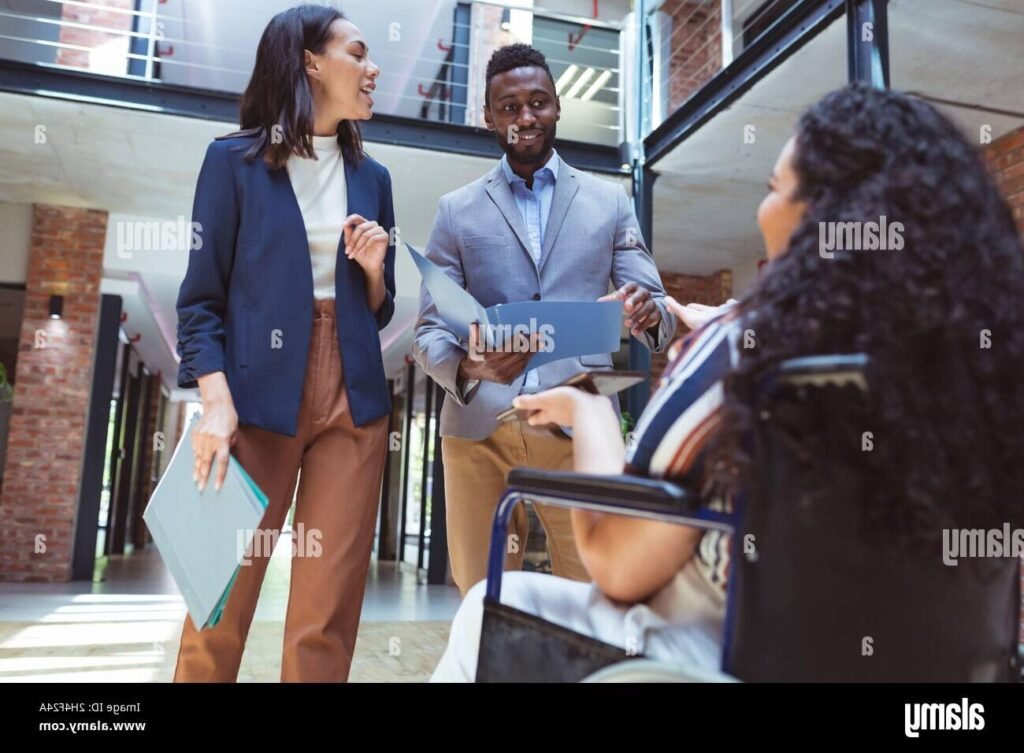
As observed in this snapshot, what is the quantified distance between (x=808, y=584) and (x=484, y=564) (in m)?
0.95

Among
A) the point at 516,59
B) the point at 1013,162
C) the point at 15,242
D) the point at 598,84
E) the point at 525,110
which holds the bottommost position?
the point at 525,110

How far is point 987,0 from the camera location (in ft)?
12.4

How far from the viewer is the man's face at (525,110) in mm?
1791

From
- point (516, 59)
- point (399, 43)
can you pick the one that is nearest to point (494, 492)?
point (516, 59)

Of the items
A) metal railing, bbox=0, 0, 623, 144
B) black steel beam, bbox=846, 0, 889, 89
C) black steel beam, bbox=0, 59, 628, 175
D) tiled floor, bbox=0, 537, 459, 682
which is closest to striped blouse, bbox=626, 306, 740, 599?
tiled floor, bbox=0, 537, 459, 682

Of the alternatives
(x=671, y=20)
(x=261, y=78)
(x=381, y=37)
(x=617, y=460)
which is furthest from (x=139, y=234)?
(x=617, y=460)

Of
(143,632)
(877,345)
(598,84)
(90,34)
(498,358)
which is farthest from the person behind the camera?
(598,84)

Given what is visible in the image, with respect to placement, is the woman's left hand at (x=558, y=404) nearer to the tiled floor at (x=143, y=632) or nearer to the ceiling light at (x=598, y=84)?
the tiled floor at (x=143, y=632)

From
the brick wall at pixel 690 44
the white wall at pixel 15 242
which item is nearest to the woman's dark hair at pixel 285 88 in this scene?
the white wall at pixel 15 242

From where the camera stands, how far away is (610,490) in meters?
0.81

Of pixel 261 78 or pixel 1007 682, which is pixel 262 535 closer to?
pixel 261 78

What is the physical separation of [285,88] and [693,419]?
3.51 ft

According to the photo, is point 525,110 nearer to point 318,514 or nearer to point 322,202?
point 322,202

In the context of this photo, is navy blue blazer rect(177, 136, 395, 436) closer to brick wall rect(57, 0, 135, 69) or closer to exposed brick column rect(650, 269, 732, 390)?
brick wall rect(57, 0, 135, 69)
